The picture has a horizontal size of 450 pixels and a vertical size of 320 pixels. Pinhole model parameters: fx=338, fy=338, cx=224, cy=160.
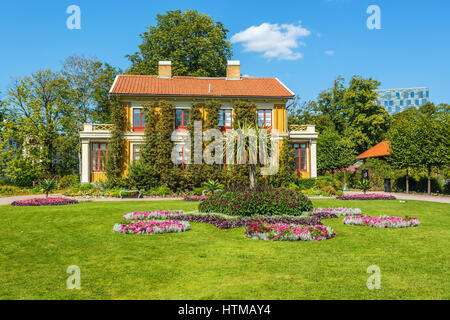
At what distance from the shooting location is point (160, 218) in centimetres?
1329

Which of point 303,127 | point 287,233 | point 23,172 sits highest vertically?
point 303,127

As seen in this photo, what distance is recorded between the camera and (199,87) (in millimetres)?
30625

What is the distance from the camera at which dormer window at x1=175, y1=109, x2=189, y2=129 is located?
95.0 ft

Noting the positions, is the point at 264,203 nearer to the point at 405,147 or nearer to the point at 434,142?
the point at 434,142

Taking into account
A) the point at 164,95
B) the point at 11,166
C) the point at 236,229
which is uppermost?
the point at 164,95

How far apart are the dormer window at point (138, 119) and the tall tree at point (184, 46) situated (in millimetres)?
12150

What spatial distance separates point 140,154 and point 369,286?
79.7 ft

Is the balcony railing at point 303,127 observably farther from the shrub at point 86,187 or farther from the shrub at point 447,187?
the shrub at point 86,187

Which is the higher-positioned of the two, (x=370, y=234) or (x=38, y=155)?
(x=38, y=155)

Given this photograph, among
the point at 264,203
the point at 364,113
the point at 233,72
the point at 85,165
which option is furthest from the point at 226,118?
the point at 364,113

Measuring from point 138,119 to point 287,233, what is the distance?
21862 millimetres

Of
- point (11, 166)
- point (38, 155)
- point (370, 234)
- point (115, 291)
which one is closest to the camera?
point (115, 291)
